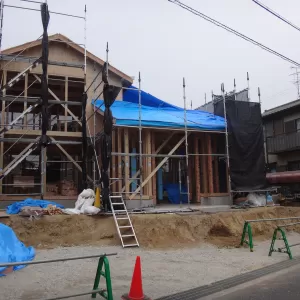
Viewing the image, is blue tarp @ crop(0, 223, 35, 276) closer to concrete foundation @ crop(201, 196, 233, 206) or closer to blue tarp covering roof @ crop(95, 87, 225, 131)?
blue tarp covering roof @ crop(95, 87, 225, 131)

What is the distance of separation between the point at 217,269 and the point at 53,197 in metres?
7.76

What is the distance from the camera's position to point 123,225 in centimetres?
1046

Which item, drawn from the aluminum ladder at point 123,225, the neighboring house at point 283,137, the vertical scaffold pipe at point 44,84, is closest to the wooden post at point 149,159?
the aluminum ladder at point 123,225

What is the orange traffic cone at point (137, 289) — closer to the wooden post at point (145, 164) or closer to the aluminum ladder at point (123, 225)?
the aluminum ladder at point (123, 225)

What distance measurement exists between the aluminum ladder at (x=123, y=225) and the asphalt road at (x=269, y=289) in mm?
3824

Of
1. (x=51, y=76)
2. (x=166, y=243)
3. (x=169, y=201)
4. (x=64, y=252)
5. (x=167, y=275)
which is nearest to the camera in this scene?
(x=167, y=275)

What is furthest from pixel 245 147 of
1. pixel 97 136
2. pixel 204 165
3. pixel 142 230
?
pixel 142 230

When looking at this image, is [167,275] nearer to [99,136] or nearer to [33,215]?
[33,215]

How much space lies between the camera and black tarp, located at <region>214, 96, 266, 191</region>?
14070 millimetres

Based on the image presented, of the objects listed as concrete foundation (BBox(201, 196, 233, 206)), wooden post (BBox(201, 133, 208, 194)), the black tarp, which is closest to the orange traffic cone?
concrete foundation (BBox(201, 196, 233, 206))

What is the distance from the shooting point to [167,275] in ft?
23.1

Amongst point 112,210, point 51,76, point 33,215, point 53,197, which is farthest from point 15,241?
point 51,76

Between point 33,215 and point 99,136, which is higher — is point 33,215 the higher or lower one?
the lower one

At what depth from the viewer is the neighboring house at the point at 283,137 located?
965 inches
